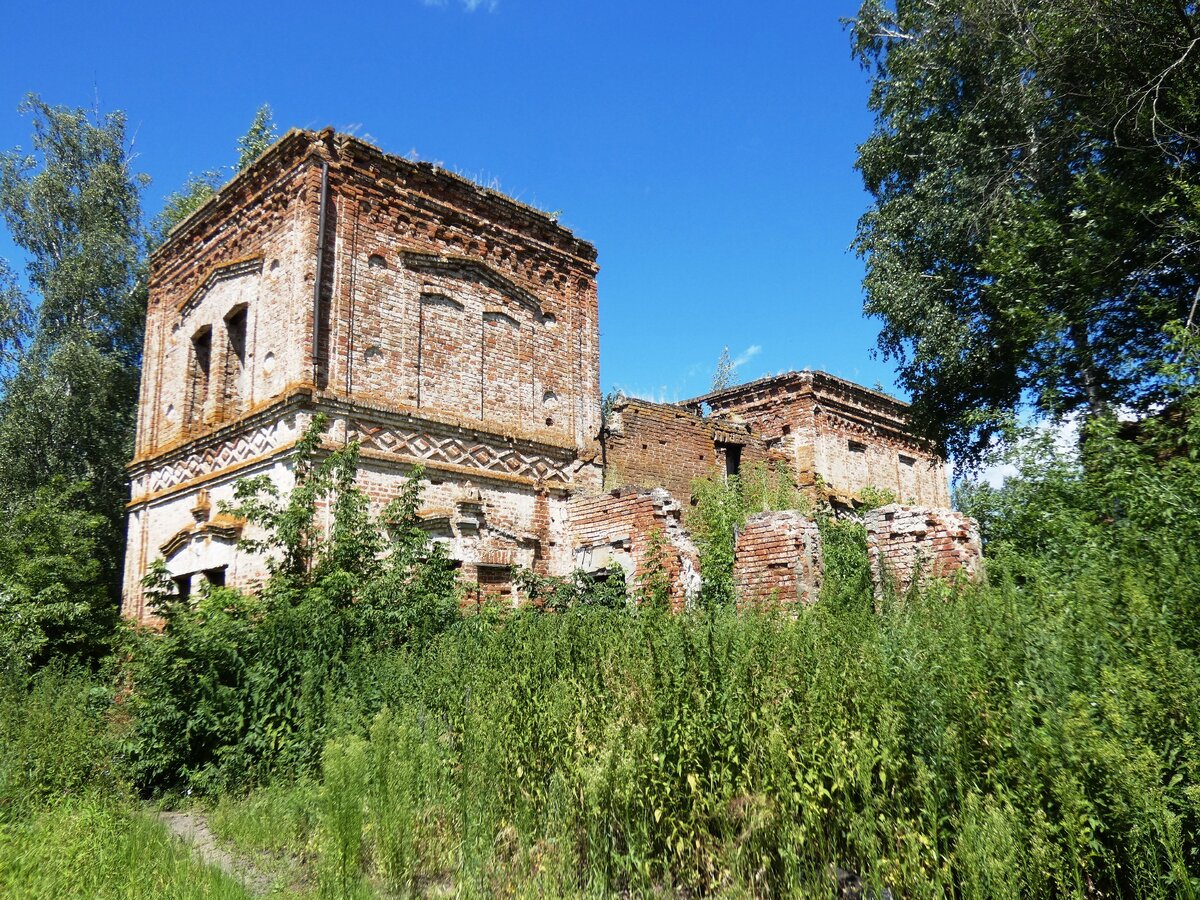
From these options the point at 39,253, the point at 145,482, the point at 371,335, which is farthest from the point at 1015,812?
the point at 39,253

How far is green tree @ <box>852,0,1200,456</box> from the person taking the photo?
11.4 meters

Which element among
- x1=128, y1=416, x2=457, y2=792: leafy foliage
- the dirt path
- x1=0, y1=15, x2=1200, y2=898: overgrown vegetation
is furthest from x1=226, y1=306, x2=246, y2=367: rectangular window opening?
the dirt path

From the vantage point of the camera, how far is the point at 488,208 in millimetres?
13391

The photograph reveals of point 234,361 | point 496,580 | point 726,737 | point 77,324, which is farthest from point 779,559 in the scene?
point 77,324

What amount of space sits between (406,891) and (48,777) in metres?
3.93

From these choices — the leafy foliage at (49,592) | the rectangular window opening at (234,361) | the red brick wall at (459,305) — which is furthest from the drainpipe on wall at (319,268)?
the leafy foliage at (49,592)

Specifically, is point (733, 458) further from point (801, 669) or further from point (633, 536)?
point (801, 669)

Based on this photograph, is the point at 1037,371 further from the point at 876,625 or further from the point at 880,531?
the point at 876,625

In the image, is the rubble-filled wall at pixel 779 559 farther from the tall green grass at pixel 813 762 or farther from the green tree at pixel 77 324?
the green tree at pixel 77 324

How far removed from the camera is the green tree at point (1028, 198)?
11.4m

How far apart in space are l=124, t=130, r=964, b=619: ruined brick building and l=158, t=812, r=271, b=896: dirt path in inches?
177

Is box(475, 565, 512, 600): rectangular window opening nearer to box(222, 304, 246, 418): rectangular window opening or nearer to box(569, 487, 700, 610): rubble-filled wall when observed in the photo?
box(569, 487, 700, 610): rubble-filled wall

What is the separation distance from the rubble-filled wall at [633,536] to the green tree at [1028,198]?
14.5ft

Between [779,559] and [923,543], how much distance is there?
1.77 meters
